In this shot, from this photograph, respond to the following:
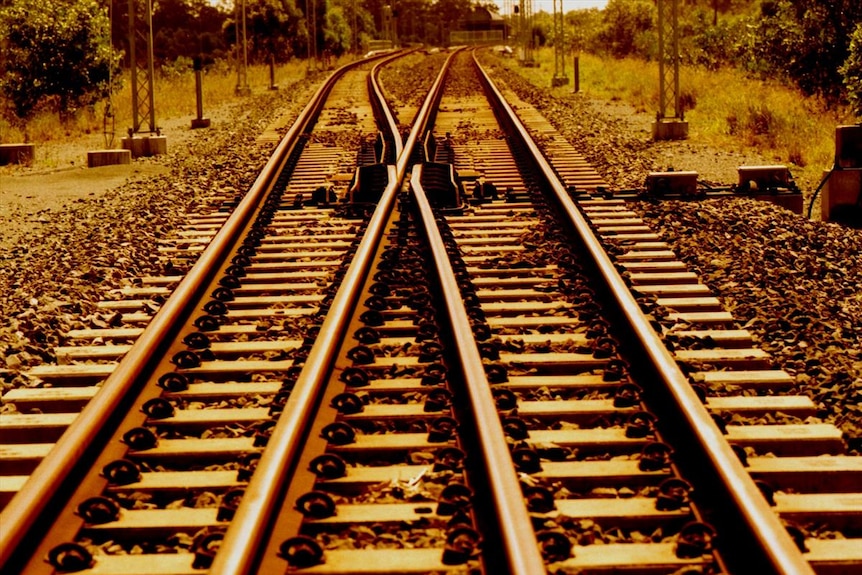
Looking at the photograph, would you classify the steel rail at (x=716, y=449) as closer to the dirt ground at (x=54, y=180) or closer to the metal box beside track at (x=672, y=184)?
the metal box beside track at (x=672, y=184)

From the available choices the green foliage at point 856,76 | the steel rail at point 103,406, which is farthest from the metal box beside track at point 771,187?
the steel rail at point 103,406

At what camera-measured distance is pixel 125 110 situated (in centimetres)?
2394

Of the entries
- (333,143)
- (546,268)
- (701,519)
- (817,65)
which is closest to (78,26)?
(333,143)

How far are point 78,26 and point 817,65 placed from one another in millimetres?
15448

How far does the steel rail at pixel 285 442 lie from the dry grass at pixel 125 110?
12.5 metres

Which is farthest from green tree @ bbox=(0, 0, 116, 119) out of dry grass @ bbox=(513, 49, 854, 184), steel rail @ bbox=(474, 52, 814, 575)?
steel rail @ bbox=(474, 52, 814, 575)

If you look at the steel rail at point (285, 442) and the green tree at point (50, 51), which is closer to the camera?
the steel rail at point (285, 442)

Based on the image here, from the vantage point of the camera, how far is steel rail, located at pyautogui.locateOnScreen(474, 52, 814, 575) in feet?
10.6

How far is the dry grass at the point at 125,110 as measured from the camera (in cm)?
2066

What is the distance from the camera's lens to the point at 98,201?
11.8m

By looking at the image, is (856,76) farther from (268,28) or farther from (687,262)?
(268,28)

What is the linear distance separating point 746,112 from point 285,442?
51.1 feet

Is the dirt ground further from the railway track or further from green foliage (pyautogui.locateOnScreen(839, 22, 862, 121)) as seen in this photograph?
green foliage (pyautogui.locateOnScreen(839, 22, 862, 121))

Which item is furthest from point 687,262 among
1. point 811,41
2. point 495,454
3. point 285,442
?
point 811,41
